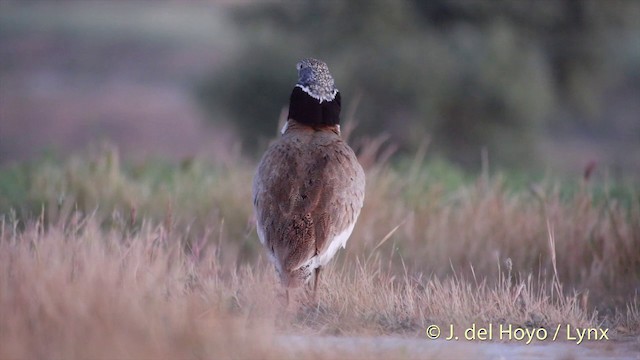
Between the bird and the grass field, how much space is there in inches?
9.3

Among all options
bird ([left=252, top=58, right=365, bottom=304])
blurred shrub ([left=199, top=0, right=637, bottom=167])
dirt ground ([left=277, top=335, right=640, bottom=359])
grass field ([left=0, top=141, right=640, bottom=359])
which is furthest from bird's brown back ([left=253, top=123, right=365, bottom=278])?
blurred shrub ([left=199, top=0, right=637, bottom=167])

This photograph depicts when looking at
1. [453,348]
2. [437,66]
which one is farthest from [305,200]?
[437,66]

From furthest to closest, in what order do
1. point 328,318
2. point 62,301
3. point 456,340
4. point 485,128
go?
point 485,128 < point 328,318 < point 456,340 < point 62,301

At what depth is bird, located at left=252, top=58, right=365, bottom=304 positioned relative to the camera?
7.04m

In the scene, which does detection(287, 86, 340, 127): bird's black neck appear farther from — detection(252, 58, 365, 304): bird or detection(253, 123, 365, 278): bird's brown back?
detection(253, 123, 365, 278): bird's brown back

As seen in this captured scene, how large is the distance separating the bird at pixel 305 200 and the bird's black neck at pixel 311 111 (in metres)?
0.08

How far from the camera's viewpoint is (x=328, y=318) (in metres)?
6.76

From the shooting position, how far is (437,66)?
24688 millimetres

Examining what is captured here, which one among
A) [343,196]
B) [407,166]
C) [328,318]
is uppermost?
[343,196]

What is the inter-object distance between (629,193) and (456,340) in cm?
751

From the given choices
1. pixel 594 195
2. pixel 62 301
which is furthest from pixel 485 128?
pixel 62 301

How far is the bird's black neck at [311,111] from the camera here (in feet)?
25.2

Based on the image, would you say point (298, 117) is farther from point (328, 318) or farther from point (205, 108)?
point (205, 108)

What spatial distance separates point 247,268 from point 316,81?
1.39 m
